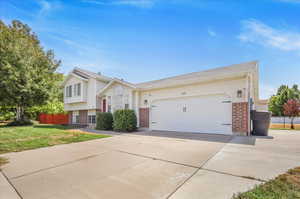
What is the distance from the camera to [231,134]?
7.67m

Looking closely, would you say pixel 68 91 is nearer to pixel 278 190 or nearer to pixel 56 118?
pixel 56 118

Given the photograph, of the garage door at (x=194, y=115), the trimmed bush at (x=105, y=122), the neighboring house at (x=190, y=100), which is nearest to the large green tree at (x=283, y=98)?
the neighboring house at (x=190, y=100)

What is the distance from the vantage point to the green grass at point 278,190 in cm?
197

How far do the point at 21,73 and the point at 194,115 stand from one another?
618 inches

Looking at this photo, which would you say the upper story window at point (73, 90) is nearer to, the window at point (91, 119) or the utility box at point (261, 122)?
the window at point (91, 119)

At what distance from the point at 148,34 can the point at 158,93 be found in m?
3.98

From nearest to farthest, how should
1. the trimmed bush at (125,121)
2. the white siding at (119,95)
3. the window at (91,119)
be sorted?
the trimmed bush at (125,121) → the white siding at (119,95) → the window at (91,119)

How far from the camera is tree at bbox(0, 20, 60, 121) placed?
12891mm

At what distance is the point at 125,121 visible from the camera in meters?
10.1

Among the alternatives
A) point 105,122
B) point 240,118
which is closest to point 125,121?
point 105,122

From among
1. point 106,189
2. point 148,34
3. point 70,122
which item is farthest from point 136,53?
point 70,122

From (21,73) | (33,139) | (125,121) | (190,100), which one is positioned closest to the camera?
(33,139)

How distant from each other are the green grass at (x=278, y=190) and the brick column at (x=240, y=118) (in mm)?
5383

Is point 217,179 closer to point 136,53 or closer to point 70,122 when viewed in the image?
point 136,53
